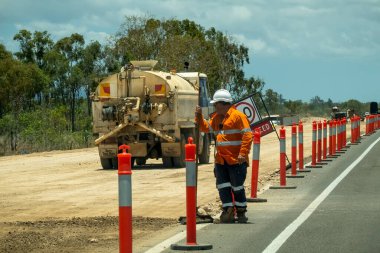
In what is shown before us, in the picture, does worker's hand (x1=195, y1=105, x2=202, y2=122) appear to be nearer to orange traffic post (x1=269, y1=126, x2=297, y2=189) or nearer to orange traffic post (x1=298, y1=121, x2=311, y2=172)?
orange traffic post (x1=269, y1=126, x2=297, y2=189)

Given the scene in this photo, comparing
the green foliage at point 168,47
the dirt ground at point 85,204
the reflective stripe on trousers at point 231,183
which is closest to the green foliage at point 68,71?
the green foliage at point 168,47

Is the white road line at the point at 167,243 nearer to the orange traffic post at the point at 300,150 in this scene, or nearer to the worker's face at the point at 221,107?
the worker's face at the point at 221,107

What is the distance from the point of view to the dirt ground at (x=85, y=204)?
44.5 ft

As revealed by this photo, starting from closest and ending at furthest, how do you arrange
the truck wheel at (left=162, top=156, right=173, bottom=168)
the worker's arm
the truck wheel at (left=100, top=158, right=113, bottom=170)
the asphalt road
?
1. the asphalt road
2. the worker's arm
3. the truck wheel at (left=162, top=156, right=173, bottom=168)
4. the truck wheel at (left=100, top=158, right=113, bottom=170)

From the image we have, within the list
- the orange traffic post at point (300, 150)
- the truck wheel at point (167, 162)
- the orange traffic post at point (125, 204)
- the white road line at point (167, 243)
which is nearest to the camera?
the orange traffic post at point (125, 204)

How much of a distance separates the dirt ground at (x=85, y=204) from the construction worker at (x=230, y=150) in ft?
2.94

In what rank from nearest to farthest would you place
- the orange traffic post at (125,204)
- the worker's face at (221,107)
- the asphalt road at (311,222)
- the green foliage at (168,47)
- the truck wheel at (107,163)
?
the orange traffic post at (125,204), the asphalt road at (311,222), the worker's face at (221,107), the truck wheel at (107,163), the green foliage at (168,47)

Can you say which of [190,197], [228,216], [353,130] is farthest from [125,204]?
[353,130]

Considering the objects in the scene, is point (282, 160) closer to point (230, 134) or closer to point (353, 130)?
point (230, 134)

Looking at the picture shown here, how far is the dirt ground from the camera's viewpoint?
1357 centimetres

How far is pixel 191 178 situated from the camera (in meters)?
11.9

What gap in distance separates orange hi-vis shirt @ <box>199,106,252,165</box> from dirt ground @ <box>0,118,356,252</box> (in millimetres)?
1305

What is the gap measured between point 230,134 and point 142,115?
1543 cm

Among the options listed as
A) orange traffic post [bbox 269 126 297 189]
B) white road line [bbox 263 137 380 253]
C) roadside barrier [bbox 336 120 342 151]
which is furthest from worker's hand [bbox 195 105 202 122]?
roadside barrier [bbox 336 120 342 151]
